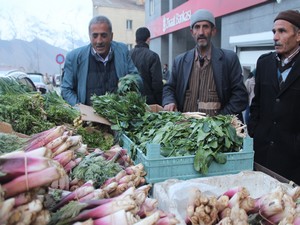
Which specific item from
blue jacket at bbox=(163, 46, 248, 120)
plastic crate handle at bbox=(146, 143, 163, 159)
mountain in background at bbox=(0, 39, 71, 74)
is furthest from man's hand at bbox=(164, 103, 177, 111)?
mountain in background at bbox=(0, 39, 71, 74)

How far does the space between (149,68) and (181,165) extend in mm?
3098

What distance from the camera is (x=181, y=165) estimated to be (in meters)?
2.24

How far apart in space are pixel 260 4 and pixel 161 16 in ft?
43.6

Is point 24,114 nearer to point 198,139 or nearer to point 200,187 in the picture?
point 198,139

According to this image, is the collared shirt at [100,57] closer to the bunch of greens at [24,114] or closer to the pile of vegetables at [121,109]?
the pile of vegetables at [121,109]

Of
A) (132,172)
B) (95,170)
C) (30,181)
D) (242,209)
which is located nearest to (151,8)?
(132,172)

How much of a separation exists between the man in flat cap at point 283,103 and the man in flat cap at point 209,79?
337 mm

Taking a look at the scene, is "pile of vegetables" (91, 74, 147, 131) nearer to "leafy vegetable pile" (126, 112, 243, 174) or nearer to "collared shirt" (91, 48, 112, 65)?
"leafy vegetable pile" (126, 112, 243, 174)

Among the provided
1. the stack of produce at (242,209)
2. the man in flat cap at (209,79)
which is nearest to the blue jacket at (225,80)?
the man in flat cap at (209,79)

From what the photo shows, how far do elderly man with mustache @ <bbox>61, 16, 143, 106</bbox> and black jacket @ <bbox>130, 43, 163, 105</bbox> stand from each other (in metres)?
1.41

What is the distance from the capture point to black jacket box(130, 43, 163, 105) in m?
5.13

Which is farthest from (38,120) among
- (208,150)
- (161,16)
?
(161,16)

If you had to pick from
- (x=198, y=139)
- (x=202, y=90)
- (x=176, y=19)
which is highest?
(x=176, y=19)

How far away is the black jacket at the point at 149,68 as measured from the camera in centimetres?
513
